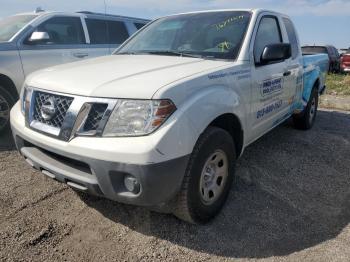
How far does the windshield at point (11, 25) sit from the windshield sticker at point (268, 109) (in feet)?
12.6

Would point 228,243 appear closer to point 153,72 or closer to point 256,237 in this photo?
point 256,237

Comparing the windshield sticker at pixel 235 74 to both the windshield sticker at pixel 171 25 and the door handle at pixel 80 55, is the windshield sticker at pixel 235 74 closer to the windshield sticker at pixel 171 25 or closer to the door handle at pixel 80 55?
the windshield sticker at pixel 171 25

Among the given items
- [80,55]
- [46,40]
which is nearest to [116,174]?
[46,40]

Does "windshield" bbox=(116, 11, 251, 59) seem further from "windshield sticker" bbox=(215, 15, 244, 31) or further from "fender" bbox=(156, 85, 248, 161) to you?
"fender" bbox=(156, 85, 248, 161)

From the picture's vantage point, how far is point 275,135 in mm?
5492

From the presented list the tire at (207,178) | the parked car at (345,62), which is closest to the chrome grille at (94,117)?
the tire at (207,178)

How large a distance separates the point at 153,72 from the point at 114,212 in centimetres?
127

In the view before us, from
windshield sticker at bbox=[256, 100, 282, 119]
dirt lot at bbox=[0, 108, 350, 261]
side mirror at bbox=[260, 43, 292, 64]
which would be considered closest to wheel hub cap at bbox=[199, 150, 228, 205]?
dirt lot at bbox=[0, 108, 350, 261]

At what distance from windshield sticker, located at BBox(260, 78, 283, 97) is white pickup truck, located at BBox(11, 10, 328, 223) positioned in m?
0.03

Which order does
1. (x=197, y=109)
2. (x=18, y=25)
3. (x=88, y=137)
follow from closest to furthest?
(x=88, y=137)
(x=197, y=109)
(x=18, y=25)

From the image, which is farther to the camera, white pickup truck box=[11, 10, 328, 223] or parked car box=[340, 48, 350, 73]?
parked car box=[340, 48, 350, 73]

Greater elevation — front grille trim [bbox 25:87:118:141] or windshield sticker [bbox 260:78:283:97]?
front grille trim [bbox 25:87:118:141]

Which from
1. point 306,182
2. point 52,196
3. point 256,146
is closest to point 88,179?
point 52,196

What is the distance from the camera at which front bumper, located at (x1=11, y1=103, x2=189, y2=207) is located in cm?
221
